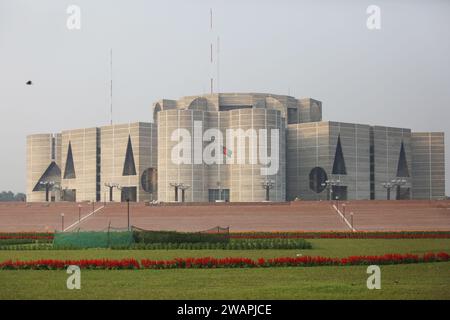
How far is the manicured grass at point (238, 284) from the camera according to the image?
19062 mm

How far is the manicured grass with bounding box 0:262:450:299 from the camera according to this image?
19.1 meters

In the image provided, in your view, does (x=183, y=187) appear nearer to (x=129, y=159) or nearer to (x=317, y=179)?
(x=129, y=159)

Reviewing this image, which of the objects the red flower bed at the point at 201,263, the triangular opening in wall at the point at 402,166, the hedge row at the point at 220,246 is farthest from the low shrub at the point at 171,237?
the triangular opening in wall at the point at 402,166

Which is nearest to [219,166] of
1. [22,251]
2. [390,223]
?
[390,223]

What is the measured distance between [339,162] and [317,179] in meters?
4.19

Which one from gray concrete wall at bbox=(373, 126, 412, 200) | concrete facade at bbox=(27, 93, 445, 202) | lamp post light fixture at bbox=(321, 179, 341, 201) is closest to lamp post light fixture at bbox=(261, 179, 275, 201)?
concrete facade at bbox=(27, 93, 445, 202)

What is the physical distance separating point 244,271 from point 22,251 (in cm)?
1603

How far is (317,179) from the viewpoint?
110188 mm

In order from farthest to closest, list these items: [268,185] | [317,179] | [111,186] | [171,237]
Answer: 1. [111,186]
2. [317,179]
3. [268,185]
4. [171,237]

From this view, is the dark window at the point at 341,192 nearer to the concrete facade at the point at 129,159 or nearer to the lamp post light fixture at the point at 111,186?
the concrete facade at the point at 129,159

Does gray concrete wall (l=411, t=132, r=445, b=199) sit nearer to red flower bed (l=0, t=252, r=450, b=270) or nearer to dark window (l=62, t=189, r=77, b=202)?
dark window (l=62, t=189, r=77, b=202)

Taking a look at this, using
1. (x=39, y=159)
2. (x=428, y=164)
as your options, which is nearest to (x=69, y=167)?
(x=39, y=159)

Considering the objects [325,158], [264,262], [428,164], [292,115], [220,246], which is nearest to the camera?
[264,262]

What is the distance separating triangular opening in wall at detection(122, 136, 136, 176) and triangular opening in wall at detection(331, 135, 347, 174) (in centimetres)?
3080
